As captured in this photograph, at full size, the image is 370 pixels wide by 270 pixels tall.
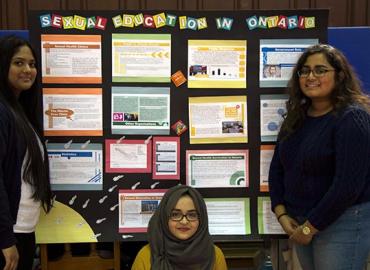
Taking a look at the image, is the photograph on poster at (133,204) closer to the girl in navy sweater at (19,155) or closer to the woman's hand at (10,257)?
the girl in navy sweater at (19,155)

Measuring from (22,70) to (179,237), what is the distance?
0.98 m

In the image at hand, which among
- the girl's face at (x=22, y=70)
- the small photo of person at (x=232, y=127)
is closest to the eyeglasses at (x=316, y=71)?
the small photo of person at (x=232, y=127)

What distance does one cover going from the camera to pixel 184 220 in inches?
73.6

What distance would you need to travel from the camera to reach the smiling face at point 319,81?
176 cm

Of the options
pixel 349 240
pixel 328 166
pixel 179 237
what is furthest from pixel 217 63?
pixel 349 240

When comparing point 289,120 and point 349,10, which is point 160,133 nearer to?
point 289,120

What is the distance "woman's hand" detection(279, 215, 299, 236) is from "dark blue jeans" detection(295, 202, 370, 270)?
0.15m

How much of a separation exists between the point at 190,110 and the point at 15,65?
0.86 metres

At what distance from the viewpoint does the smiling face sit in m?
1.76

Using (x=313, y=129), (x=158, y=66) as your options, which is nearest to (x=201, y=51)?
(x=158, y=66)

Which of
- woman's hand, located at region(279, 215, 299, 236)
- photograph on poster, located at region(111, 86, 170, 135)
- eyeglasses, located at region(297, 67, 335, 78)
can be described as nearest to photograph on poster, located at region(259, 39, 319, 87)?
eyeglasses, located at region(297, 67, 335, 78)

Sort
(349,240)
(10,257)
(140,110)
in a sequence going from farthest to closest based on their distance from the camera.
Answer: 1. (140,110)
2. (349,240)
3. (10,257)

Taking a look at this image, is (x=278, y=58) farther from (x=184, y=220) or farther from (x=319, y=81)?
(x=184, y=220)

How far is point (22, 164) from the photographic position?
1.73 meters
